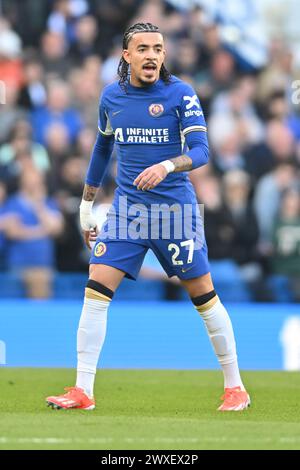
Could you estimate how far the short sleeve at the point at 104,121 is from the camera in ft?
24.6

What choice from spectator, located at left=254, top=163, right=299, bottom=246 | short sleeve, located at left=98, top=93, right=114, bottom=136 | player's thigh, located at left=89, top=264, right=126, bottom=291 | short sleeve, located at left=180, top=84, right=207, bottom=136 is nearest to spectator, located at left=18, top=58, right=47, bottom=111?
spectator, located at left=254, top=163, right=299, bottom=246

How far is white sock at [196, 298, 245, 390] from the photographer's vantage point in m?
7.43

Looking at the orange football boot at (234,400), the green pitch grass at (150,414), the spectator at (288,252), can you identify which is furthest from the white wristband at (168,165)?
the spectator at (288,252)

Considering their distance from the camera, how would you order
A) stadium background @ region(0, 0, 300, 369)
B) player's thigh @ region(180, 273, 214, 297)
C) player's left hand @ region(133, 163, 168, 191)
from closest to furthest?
player's left hand @ region(133, 163, 168, 191)
player's thigh @ region(180, 273, 214, 297)
stadium background @ region(0, 0, 300, 369)

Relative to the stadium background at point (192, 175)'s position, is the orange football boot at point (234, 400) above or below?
below

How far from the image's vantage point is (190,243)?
7324 millimetres

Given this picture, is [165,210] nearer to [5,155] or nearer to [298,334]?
[298,334]

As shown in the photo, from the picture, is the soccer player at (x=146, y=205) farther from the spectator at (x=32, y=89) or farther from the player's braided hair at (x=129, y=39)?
the spectator at (x=32, y=89)

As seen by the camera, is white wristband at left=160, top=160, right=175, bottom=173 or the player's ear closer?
white wristband at left=160, top=160, right=175, bottom=173

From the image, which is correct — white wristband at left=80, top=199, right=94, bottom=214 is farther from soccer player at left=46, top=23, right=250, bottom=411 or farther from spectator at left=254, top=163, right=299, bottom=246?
spectator at left=254, top=163, right=299, bottom=246

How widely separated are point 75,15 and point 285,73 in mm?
2867

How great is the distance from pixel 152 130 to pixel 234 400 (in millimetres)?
1839
